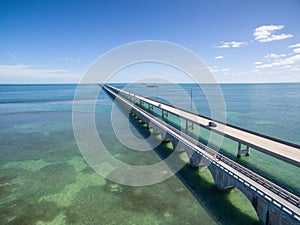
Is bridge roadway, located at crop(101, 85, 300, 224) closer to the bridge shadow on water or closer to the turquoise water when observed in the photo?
the bridge shadow on water

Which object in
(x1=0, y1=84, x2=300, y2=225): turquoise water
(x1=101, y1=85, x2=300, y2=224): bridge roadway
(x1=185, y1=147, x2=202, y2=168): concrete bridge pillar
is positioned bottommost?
(x1=0, y1=84, x2=300, y2=225): turquoise water

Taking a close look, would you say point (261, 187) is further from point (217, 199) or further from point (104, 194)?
point (104, 194)

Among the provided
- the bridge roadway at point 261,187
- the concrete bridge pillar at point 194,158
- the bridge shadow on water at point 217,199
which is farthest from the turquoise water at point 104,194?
the bridge roadway at point 261,187

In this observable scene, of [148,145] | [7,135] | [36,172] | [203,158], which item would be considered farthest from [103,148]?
[7,135]

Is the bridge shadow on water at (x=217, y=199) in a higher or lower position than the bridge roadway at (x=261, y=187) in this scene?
lower

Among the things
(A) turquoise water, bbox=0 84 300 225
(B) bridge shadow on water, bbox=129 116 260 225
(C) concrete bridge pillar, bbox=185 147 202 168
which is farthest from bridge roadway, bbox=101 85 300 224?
(A) turquoise water, bbox=0 84 300 225

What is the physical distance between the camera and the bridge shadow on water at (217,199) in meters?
15.2

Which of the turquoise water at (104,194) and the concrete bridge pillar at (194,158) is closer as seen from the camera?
the turquoise water at (104,194)

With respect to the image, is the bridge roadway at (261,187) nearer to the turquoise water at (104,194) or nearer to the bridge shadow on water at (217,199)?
the bridge shadow on water at (217,199)

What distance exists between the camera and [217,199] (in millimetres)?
17609

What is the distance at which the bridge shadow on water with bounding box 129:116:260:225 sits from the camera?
50.0 ft

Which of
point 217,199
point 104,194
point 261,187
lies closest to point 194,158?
point 217,199

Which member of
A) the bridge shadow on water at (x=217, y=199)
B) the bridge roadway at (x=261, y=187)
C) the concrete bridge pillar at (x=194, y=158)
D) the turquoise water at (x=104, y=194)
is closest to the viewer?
the bridge roadway at (x=261, y=187)

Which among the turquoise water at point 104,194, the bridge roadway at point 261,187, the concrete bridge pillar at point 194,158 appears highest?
the bridge roadway at point 261,187
